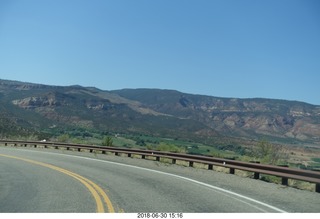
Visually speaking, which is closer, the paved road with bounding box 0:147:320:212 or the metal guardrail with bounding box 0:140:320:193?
the paved road with bounding box 0:147:320:212

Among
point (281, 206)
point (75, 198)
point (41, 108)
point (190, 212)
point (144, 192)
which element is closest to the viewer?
point (190, 212)

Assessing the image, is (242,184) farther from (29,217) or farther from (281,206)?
(29,217)

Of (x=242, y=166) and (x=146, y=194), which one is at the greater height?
(x=242, y=166)

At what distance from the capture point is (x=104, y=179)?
54.6ft

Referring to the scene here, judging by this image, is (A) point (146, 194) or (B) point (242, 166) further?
(B) point (242, 166)

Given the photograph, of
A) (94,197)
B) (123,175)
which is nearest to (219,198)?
(94,197)

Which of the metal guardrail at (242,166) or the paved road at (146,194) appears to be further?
the metal guardrail at (242,166)

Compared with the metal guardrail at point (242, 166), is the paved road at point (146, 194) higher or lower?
lower

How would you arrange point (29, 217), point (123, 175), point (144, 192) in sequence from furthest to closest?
point (123, 175)
point (144, 192)
point (29, 217)

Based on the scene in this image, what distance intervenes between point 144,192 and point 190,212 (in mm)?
3326

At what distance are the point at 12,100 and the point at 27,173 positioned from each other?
17289cm

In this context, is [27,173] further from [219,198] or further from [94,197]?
[219,198]

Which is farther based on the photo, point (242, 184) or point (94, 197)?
point (242, 184)

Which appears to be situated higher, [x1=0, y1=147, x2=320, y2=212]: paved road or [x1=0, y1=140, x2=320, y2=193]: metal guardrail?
[x1=0, y1=140, x2=320, y2=193]: metal guardrail
